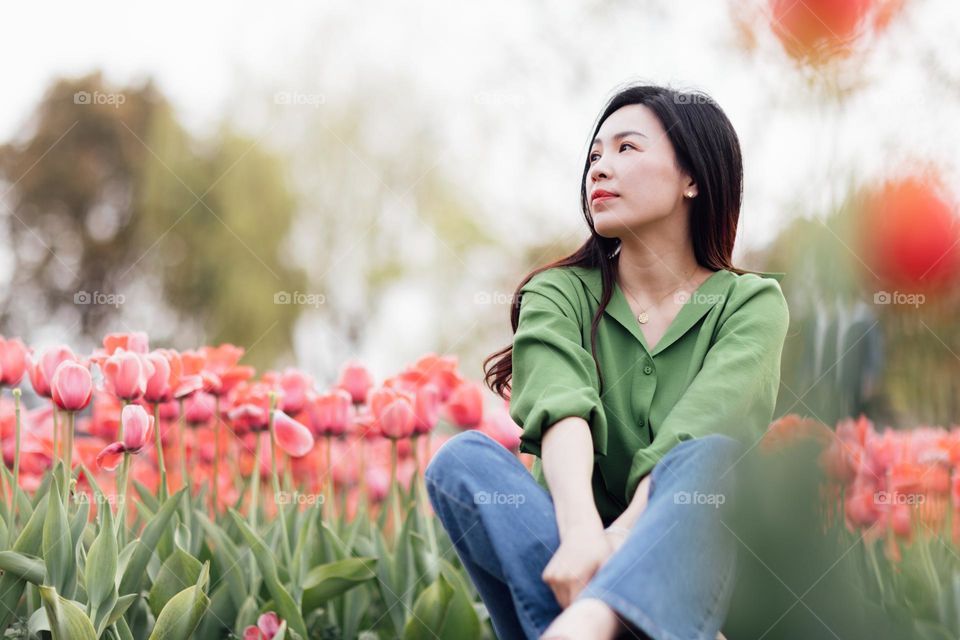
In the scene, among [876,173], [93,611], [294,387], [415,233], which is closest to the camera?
[876,173]

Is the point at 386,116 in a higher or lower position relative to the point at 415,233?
higher

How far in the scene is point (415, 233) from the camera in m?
12.2

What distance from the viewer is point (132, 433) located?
1.75 metres

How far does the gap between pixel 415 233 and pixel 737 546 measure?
11.4m

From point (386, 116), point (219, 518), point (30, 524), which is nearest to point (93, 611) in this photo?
point (30, 524)

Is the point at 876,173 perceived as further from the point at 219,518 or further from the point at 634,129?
the point at 219,518

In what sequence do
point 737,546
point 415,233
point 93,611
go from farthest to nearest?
point 415,233
point 93,611
point 737,546

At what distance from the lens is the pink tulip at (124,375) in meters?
1.88

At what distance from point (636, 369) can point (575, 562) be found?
0.49 meters

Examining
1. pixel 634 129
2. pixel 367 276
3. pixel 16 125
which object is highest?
pixel 16 125
